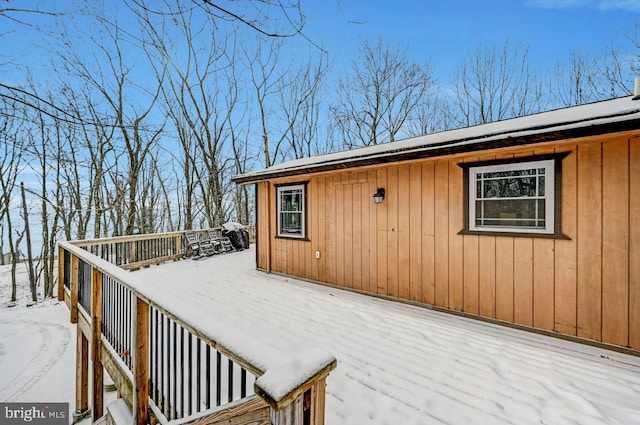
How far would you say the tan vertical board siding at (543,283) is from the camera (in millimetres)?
3400

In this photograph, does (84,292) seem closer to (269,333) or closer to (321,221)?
(269,333)

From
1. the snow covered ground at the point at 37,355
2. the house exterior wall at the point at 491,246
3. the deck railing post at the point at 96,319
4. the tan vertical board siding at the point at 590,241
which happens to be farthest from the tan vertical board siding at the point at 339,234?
the snow covered ground at the point at 37,355

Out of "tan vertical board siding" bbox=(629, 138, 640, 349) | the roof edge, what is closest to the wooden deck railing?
the roof edge

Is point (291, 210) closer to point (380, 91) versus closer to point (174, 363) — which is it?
point (174, 363)

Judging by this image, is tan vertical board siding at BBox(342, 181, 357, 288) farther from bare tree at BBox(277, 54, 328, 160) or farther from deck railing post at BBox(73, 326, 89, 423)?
bare tree at BBox(277, 54, 328, 160)

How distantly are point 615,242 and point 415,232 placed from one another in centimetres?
215

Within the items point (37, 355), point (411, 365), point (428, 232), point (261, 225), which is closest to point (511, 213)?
point (428, 232)

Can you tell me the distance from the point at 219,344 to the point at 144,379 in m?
1.56

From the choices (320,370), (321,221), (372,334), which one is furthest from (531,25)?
(320,370)

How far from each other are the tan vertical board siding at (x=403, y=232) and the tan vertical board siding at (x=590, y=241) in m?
1.94

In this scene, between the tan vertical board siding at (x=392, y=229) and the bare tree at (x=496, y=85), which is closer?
the tan vertical board siding at (x=392, y=229)

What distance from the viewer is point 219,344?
1.35 m

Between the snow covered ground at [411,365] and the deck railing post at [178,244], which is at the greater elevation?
the deck railing post at [178,244]

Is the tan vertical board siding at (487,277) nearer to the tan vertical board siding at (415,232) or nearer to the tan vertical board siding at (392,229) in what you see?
the tan vertical board siding at (415,232)
